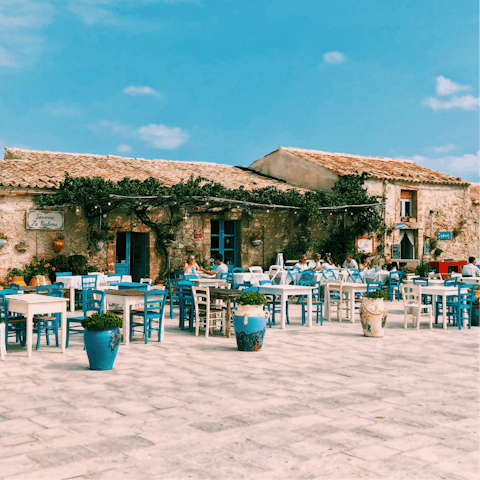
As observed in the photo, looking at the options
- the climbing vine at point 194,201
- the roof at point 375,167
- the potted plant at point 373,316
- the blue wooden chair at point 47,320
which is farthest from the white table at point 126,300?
the roof at point 375,167

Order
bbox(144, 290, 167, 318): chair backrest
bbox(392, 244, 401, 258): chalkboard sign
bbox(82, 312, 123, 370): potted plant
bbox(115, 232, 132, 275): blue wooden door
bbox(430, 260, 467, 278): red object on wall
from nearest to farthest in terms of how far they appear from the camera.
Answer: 1. bbox(82, 312, 123, 370): potted plant
2. bbox(144, 290, 167, 318): chair backrest
3. bbox(115, 232, 132, 275): blue wooden door
4. bbox(430, 260, 467, 278): red object on wall
5. bbox(392, 244, 401, 258): chalkboard sign

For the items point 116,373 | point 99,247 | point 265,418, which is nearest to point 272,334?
point 116,373

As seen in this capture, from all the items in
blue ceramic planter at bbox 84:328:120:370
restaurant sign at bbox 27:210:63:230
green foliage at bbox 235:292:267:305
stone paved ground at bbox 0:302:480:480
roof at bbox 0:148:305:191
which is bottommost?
stone paved ground at bbox 0:302:480:480

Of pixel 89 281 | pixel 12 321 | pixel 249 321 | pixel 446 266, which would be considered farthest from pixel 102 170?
pixel 446 266

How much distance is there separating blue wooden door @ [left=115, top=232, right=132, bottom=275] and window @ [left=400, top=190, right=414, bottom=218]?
1054 centimetres

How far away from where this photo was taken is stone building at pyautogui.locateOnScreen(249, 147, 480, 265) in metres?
20.5

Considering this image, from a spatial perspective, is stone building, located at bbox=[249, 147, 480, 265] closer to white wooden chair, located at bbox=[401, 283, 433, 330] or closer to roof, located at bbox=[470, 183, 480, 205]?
roof, located at bbox=[470, 183, 480, 205]

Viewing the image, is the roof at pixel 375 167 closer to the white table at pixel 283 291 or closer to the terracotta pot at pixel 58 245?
the terracotta pot at pixel 58 245

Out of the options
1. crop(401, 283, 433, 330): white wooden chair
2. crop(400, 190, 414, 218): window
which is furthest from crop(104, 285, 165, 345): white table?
crop(400, 190, 414, 218): window

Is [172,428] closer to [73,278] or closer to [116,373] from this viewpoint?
[116,373]

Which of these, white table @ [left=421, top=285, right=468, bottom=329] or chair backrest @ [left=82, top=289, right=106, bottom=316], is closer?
chair backrest @ [left=82, top=289, right=106, bottom=316]

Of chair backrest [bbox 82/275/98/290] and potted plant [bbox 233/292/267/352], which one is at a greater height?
chair backrest [bbox 82/275/98/290]

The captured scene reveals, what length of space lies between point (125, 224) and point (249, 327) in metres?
9.11

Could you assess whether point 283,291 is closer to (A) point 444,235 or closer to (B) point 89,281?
(B) point 89,281
